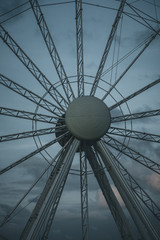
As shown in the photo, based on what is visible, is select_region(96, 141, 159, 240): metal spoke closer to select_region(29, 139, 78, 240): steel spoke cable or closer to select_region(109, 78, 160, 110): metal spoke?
select_region(29, 139, 78, 240): steel spoke cable

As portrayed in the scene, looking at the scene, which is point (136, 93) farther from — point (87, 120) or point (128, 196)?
point (128, 196)

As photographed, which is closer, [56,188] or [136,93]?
[56,188]

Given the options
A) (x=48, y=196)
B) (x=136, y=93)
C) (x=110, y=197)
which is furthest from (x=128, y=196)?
(x=136, y=93)

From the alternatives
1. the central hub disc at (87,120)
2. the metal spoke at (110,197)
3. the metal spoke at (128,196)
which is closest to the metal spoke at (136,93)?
the central hub disc at (87,120)

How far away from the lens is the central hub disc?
16.2 meters

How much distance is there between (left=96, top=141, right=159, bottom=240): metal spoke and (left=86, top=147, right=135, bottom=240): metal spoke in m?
1.84

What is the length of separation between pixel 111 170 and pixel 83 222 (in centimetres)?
520

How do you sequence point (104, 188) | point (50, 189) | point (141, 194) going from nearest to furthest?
point (50, 189) → point (141, 194) → point (104, 188)

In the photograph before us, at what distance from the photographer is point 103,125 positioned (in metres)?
16.4

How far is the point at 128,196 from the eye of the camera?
1505 centimetres

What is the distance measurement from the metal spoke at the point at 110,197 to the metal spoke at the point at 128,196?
1.84m

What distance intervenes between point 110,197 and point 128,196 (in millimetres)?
3480

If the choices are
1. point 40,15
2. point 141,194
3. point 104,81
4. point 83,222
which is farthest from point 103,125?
point 40,15

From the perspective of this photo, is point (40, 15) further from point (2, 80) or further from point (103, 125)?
point (103, 125)
